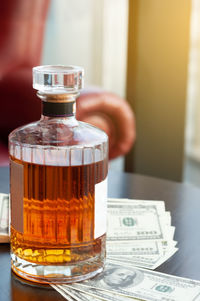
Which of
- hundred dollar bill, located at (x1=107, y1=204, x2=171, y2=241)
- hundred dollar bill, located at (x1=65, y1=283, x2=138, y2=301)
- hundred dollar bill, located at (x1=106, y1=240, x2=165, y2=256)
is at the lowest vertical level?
hundred dollar bill, located at (x1=65, y1=283, x2=138, y2=301)

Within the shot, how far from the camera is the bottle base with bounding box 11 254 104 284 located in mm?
899

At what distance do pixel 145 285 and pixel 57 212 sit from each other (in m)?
0.19

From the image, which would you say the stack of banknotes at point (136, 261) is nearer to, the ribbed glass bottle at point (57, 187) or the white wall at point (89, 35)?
the ribbed glass bottle at point (57, 187)

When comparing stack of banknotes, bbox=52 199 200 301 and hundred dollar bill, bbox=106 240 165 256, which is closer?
stack of banknotes, bbox=52 199 200 301

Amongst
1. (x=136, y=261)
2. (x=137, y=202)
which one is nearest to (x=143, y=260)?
(x=136, y=261)

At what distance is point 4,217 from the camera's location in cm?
117

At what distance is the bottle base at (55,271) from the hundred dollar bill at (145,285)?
2 cm

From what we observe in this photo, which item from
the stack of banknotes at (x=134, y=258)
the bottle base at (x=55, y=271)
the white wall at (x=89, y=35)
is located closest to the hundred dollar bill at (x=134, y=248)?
the stack of banknotes at (x=134, y=258)

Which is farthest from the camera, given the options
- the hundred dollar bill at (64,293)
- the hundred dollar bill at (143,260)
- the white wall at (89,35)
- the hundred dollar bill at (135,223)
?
the white wall at (89,35)

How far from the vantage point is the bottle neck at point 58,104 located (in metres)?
0.87

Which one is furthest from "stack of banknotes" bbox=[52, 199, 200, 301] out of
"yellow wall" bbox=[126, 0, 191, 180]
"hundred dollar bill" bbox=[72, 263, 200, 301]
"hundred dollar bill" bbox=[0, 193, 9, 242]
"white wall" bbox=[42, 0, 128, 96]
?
"white wall" bbox=[42, 0, 128, 96]

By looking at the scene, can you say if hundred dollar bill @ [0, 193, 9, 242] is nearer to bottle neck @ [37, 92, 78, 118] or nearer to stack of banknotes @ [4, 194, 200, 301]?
stack of banknotes @ [4, 194, 200, 301]

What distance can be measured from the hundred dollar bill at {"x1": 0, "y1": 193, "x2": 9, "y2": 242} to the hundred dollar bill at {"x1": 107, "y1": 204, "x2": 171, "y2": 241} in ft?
0.67

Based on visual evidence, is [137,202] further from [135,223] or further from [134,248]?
[134,248]
